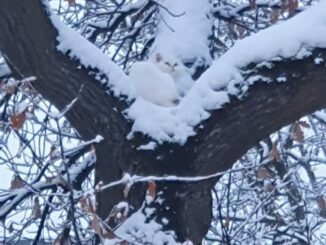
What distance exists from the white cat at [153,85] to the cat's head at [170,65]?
0.79 feet

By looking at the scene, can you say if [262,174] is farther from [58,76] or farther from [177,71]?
[58,76]

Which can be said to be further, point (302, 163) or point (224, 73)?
point (302, 163)

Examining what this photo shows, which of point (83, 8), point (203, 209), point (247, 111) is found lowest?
point (203, 209)

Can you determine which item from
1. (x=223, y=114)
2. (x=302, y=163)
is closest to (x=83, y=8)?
(x=302, y=163)

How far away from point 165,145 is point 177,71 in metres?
0.64

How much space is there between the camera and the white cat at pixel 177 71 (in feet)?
13.7

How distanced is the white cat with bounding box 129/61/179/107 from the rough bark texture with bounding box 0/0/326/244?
16 centimetres

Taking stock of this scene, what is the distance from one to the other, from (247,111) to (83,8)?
267cm

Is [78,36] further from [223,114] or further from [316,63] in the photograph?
[316,63]

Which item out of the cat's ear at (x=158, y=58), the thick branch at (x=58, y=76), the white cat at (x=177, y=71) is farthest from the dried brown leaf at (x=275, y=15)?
the thick branch at (x=58, y=76)

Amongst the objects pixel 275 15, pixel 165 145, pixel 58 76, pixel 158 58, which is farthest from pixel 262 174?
pixel 58 76

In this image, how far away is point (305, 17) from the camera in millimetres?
3648

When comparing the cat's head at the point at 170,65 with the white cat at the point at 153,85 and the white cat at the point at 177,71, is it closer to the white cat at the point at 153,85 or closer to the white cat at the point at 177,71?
the white cat at the point at 177,71

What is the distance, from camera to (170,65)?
4.23 m
